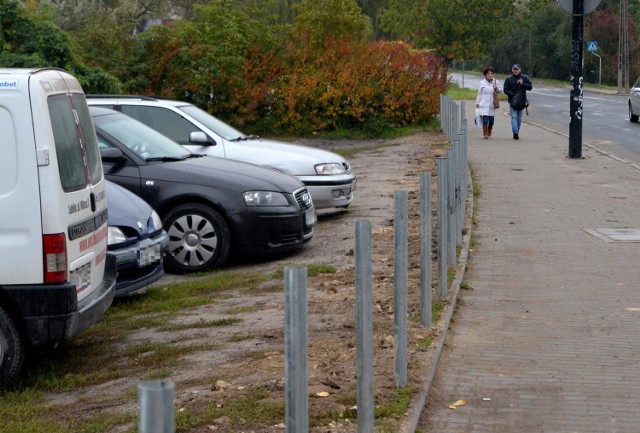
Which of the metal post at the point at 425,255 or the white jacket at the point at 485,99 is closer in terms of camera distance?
the metal post at the point at 425,255

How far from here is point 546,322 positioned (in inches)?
318

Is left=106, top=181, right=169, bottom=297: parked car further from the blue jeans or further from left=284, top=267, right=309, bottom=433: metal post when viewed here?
the blue jeans

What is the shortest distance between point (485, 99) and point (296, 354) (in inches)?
880

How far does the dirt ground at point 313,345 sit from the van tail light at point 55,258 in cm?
72

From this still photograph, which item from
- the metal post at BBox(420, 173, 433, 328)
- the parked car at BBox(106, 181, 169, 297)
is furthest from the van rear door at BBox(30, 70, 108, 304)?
the metal post at BBox(420, 173, 433, 328)

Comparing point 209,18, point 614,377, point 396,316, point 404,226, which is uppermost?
point 209,18

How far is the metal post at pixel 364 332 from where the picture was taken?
500cm

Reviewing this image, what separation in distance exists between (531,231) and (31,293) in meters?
7.47

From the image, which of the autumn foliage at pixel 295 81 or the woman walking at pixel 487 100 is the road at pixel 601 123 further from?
the autumn foliage at pixel 295 81

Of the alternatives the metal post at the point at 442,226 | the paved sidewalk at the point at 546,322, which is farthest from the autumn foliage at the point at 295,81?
the metal post at the point at 442,226

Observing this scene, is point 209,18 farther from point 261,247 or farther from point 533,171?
point 261,247

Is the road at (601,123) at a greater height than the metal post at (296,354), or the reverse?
the metal post at (296,354)

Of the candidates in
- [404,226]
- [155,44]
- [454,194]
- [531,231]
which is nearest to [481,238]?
[531,231]

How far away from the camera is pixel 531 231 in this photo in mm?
12469
